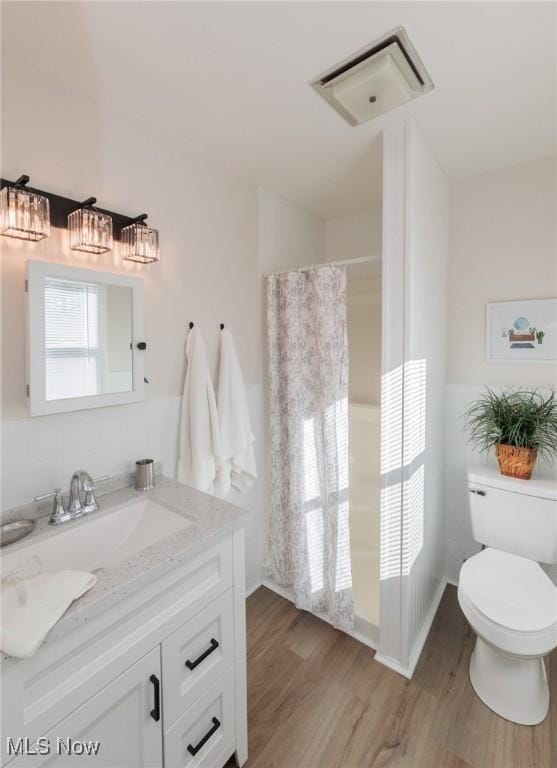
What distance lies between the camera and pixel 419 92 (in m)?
1.30

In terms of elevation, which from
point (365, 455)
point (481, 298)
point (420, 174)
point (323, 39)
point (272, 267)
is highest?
point (323, 39)

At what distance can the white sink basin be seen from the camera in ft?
3.58

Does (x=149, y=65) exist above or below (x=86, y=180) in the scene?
above

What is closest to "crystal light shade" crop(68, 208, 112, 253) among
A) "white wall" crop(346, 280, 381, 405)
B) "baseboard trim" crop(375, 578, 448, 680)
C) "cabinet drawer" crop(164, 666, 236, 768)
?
"cabinet drawer" crop(164, 666, 236, 768)


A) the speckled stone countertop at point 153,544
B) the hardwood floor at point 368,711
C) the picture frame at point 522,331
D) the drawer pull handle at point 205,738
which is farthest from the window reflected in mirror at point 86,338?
the picture frame at point 522,331

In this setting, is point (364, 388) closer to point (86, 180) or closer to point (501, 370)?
point (501, 370)

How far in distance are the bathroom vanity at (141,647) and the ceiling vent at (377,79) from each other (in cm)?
155

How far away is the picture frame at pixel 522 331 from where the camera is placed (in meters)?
1.83

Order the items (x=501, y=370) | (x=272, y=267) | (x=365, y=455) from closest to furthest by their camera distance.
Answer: (x=501, y=370), (x=272, y=267), (x=365, y=455)

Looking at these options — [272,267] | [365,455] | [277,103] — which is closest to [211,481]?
[365,455]

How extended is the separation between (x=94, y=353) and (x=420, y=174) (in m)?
1.59

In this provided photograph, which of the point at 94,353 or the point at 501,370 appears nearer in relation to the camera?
the point at 94,353

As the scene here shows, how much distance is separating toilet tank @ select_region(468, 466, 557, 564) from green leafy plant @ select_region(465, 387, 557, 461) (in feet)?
0.60

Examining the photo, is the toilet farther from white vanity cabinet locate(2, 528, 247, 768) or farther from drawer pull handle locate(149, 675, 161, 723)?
drawer pull handle locate(149, 675, 161, 723)
